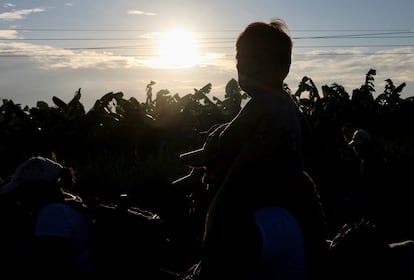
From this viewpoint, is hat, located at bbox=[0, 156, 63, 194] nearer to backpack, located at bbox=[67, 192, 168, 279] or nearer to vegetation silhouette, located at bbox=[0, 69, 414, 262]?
backpack, located at bbox=[67, 192, 168, 279]

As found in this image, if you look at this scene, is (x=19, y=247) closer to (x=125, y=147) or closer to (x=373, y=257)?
(x=373, y=257)

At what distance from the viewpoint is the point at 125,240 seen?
419cm

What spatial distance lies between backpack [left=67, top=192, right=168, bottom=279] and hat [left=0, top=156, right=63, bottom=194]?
40 centimetres

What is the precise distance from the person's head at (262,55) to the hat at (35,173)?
5.40 ft

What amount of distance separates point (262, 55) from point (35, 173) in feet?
6.19

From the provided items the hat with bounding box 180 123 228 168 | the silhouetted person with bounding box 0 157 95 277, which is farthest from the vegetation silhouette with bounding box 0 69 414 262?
the hat with bounding box 180 123 228 168

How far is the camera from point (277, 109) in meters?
3.34

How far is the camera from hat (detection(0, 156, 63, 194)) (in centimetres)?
442

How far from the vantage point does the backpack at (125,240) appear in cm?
420

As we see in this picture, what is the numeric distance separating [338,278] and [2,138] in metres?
9.96

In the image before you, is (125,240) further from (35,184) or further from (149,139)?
(149,139)

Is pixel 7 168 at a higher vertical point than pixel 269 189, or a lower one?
lower

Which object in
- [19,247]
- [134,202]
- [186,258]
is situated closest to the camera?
[19,247]

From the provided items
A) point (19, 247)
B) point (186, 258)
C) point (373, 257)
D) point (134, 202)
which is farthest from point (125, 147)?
point (373, 257)
